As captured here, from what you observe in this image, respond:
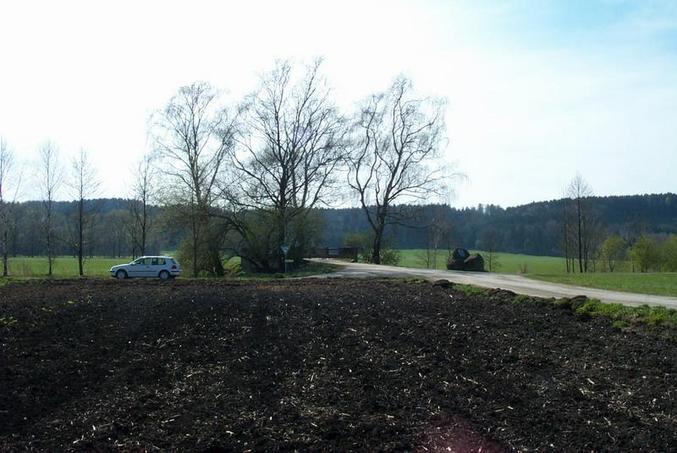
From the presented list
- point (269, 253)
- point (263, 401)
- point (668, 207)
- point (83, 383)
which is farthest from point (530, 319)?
point (668, 207)

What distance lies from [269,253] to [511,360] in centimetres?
3089

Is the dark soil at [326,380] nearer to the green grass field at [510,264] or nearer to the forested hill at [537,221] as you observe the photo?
the green grass field at [510,264]

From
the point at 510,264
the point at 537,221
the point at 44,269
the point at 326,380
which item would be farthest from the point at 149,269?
the point at 537,221

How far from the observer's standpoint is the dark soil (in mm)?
7191

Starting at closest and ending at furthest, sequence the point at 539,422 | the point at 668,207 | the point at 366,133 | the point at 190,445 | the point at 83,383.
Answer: the point at 190,445 < the point at 539,422 < the point at 83,383 < the point at 366,133 < the point at 668,207

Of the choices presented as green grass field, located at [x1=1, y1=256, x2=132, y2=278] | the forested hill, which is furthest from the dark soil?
the forested hill

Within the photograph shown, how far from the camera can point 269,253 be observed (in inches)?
1570

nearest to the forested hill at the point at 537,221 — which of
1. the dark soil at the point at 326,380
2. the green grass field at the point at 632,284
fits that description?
the green grass field at the point at 632,284

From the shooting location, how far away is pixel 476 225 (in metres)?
92.4

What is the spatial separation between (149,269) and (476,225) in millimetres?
68756

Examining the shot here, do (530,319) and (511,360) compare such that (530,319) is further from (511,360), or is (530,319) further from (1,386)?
(1,386)

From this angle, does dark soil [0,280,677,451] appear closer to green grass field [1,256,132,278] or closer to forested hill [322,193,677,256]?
green grass field [1,256,132,278]

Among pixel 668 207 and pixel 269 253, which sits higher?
pixel 668 207

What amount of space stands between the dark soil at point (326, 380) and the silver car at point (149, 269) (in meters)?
17.2
